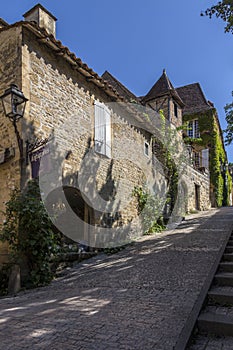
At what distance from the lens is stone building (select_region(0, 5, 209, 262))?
6.70 metres

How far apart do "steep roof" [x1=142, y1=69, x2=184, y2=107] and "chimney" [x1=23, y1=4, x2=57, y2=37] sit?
888cm

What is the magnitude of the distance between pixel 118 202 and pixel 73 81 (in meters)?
4.21

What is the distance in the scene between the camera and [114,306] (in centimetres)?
380

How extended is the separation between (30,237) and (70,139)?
120 inches

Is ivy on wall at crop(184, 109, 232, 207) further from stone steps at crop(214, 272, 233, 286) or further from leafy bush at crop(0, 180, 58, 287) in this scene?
stone steps at crop(214, 272, 233, 286)

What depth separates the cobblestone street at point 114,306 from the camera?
2.87 metres

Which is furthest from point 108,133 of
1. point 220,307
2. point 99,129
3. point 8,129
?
point 220,307

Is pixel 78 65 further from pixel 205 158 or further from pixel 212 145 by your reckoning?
pixel 212 145

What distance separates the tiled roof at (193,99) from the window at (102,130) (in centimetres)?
1448

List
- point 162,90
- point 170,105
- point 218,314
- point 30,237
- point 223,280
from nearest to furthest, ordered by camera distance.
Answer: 1. point 218,314
2. point 223,280
3. point 30,237
4. point 170,105
5. point 162,90

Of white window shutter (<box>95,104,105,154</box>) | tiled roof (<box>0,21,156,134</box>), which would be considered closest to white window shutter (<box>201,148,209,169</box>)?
tiled roof (<box>0,21,156,134</box>)

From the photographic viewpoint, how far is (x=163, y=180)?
44.2ft

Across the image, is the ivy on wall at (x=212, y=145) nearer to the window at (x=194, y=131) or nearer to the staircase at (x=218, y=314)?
the window at (x=194, y=131)

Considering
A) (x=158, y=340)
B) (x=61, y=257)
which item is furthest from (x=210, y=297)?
(x=61, y=257)
